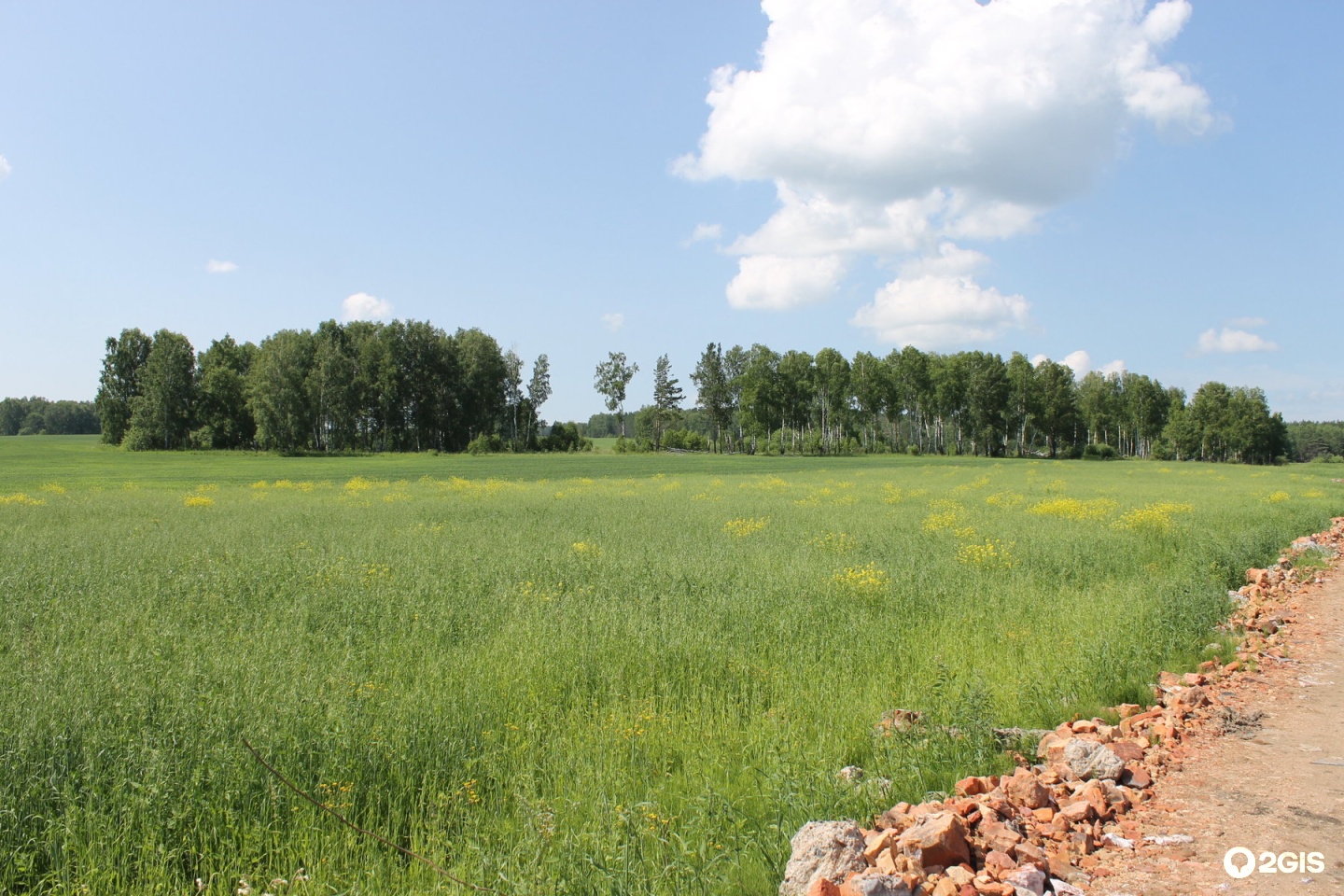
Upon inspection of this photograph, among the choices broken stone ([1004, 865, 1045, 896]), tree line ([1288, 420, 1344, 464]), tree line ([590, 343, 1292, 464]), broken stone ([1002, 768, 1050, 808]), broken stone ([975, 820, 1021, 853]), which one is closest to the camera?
broken stone ([1004, 865, 1045, 896])

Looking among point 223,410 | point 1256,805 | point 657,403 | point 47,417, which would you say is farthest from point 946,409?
point 47,417

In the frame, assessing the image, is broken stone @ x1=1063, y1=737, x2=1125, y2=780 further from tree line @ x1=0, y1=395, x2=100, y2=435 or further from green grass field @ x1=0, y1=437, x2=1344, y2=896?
tree line @ x1=0, y1=395, x2=100, y2=435

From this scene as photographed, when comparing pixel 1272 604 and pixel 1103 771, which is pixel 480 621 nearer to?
pixel 1103 771

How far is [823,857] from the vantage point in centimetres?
399

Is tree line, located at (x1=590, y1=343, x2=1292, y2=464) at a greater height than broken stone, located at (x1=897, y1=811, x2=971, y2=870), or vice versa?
tree line, located at (x1=590, y1=343, x2=1292, y2=464)

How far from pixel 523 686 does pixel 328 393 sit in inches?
3533

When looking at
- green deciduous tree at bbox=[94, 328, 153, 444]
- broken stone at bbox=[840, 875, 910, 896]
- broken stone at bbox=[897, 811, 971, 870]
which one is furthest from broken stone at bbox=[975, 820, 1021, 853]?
green deciduous tree at bbox=[94, 328, 153, 444]

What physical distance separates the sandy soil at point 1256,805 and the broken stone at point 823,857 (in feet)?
4.53

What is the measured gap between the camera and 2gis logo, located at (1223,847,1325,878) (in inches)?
157

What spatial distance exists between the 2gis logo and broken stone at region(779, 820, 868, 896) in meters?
2.15

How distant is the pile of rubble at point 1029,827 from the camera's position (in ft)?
12.7

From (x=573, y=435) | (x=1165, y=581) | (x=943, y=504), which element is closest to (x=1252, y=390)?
(x=573, y=435)

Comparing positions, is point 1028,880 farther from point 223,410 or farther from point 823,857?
point 223,410

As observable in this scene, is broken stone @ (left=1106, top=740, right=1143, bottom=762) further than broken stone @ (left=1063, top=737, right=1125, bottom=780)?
Yes
